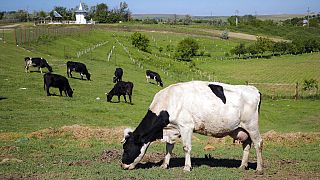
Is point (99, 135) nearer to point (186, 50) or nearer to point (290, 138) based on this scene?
point (290, 138)

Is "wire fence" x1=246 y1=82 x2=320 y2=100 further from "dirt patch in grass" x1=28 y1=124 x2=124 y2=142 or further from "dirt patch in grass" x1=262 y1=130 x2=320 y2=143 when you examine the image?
"dirt patch in grass" x1=28 y1=124 x2=124 y2=142

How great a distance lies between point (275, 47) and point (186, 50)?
34.4 metres

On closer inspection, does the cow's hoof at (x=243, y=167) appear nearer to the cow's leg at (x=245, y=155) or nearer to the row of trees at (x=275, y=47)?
the cow's leg at (x=245, y=155)

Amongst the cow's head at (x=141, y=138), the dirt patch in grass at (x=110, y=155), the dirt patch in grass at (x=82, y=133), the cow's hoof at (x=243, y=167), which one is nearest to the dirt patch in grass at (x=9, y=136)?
the dirt patch in grass at (x=82, y=133)

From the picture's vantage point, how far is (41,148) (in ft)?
51.5

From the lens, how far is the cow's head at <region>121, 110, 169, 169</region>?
12.8 metres

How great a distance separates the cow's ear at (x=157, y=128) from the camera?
12.8 m

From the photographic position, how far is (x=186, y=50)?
352 feet

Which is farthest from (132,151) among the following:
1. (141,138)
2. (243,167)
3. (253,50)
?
(253,50)

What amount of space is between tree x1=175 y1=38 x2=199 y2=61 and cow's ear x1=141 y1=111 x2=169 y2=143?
302 ft

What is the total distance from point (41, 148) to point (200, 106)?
645 cm

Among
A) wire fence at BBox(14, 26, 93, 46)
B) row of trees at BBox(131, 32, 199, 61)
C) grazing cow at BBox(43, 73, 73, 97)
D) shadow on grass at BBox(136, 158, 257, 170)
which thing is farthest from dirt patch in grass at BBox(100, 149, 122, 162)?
row of trees at BBox(131, 32, 199, 61)

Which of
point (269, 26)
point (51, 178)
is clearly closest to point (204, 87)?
point (51, 178)

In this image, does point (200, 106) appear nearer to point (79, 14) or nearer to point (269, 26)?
point (79, 14)
